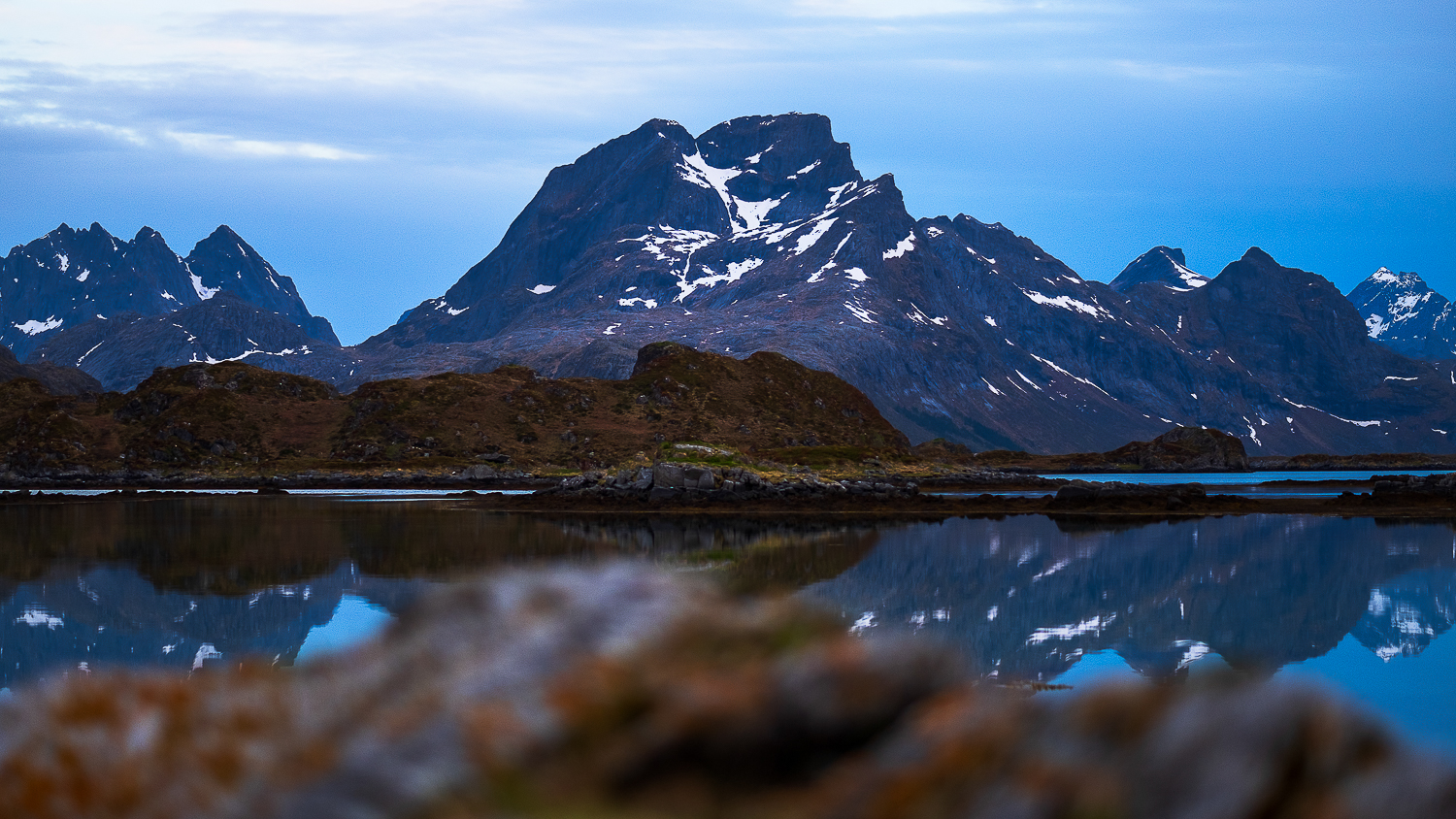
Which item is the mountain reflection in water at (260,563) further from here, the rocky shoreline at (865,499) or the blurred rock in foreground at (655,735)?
the rocky shoreline at (865,499)

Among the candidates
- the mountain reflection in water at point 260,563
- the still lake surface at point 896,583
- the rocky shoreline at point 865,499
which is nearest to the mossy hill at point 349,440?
the rocky shoreline at point 865,499

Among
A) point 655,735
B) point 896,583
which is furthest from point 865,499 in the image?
point 655,735

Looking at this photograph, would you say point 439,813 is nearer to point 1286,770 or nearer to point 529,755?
point 529,755

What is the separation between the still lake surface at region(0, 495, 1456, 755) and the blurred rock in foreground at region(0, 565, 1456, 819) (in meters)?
0.73

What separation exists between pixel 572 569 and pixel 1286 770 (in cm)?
364

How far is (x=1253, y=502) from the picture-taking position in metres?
92.2

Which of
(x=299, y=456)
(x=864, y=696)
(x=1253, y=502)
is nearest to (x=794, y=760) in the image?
(x=864, y=696)

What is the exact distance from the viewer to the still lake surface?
28281mm

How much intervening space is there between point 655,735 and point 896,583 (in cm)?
3957

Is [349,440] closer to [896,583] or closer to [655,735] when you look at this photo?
[896,583]

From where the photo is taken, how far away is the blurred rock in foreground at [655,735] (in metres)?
3.90

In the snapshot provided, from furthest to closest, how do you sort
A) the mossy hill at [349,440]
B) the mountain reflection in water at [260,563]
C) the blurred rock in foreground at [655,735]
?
the mossy hill at [349,440]
the mountain reflection in water at [260,563]
the blurred rock in foreground at [655,735]

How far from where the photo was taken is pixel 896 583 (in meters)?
43.4

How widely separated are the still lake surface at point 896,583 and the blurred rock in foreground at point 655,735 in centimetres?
73
